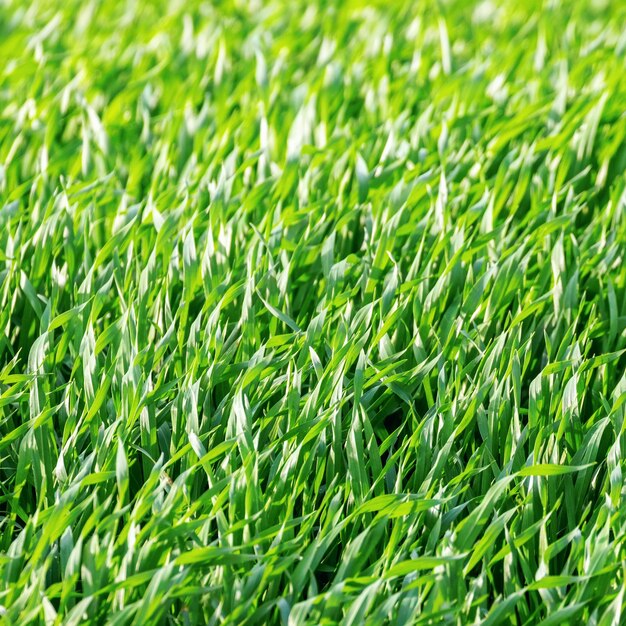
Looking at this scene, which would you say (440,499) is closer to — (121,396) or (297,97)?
(121,396)

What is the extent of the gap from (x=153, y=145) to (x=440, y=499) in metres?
1.46

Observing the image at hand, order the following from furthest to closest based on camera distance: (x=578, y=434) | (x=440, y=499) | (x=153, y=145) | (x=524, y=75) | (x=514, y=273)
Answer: (x=524, y=75)
(x=153, y=145)
(x=514, y=273)
(x=578, y=434)
(x=440, y=499)

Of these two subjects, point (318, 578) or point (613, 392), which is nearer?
point (318, 578)

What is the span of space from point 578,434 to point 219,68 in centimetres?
173

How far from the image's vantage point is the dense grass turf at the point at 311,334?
1.44 metres

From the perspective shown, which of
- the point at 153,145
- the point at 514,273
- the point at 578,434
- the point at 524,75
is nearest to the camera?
the point at 578,434

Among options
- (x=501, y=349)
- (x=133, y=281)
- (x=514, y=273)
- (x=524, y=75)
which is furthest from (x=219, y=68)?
(x=501, y=349)

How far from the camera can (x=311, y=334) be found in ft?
5.91

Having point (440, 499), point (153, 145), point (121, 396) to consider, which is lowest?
point (440, 499)

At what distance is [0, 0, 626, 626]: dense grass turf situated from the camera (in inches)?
56.5

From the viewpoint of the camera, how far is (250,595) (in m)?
1.40

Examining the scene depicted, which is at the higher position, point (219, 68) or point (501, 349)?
point (219, 68)

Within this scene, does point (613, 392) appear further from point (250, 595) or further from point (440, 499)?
point (250, 595)

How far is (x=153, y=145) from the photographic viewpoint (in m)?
2.59
